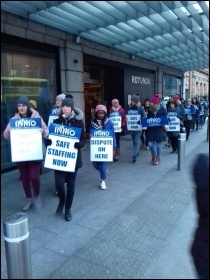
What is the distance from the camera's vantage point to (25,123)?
12.3 feet

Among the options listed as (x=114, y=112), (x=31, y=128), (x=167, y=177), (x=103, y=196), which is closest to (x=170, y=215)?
(x=103, y=196)

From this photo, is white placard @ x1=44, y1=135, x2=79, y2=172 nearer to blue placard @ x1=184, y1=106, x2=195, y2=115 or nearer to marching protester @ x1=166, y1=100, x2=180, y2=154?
marching protester @ x1=166, y1=100, x2=180, y2=154

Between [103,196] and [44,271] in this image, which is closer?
[44,271]

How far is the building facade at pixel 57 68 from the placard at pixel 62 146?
29.0 inches

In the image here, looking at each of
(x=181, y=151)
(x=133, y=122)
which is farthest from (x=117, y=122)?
(x=181, y=151)

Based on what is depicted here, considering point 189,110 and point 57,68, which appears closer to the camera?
point 57,68

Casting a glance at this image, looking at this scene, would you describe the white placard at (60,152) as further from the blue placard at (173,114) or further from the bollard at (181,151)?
the blue placard at (173,114)

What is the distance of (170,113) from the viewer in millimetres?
8008

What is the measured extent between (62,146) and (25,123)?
599 millimetres

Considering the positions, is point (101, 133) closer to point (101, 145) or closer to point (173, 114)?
point (101, 145)

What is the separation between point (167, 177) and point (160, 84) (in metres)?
10.3

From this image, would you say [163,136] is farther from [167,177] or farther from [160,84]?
[160,84]

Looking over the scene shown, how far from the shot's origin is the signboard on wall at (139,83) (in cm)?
1182

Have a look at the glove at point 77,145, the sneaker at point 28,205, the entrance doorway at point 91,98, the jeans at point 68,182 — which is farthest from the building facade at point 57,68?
the sneaker at point 28,205
